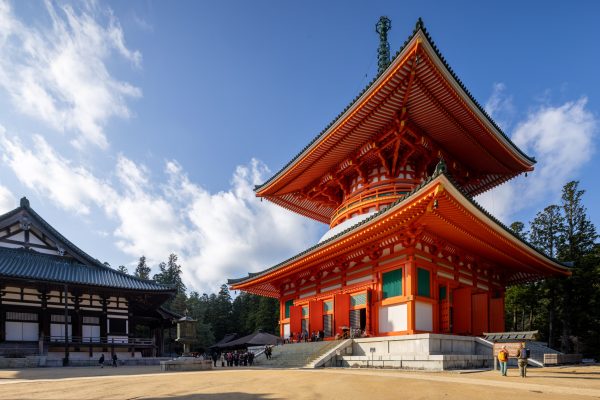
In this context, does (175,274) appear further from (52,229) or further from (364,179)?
(364,179)

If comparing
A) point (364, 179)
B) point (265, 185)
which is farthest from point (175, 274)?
point (364, 179)

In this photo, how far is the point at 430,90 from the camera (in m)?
18.8

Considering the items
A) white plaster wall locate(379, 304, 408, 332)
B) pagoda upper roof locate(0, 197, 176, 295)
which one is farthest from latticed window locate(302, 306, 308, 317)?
pagoda upper roof locate(0, 197, 176, 295)

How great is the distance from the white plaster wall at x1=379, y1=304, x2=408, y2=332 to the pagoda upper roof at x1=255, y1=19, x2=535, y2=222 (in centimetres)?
908

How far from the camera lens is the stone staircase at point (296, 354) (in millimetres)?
19594

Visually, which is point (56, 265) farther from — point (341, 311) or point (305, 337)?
point (341, 311)

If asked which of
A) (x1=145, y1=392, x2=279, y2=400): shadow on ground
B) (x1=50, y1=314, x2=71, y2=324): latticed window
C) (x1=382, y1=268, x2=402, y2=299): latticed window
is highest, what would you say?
(x1=382, y1=268, x2=402, y2=299): latticed window

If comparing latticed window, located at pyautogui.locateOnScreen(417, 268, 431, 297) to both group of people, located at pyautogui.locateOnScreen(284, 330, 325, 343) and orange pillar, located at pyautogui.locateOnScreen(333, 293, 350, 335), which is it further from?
group of people, located at pyautogui.locateOnScreen(284, 330, 325, 343)

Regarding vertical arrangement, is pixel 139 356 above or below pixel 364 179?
below

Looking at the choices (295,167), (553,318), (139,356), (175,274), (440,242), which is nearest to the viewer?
(440,242)

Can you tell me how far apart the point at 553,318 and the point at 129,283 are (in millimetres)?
33906

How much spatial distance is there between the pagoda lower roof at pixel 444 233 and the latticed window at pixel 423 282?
63.6 inches

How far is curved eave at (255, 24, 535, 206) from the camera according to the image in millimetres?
17172

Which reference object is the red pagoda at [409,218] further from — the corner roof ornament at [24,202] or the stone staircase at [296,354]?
the corner roof ornament at [24,202]
